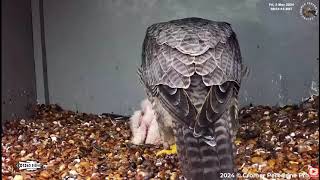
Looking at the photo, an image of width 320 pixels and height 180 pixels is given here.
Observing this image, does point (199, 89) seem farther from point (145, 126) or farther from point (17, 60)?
point (17, 60)

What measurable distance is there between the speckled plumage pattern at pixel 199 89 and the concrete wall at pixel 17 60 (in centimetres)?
64

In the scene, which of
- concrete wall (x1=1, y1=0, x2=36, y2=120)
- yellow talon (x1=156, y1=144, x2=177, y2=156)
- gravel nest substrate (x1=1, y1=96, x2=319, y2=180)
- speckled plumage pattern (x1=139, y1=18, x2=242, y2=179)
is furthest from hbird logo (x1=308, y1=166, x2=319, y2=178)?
concrete wall (x1=1, y1=0, x2=36, y2=120)

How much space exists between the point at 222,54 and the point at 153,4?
0.36 meters

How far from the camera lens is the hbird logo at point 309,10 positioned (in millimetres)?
2385

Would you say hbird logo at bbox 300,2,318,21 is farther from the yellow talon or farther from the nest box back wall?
the yellow talon

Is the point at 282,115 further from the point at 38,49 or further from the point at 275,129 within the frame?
the point at 38,49

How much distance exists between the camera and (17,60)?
9.39 ft

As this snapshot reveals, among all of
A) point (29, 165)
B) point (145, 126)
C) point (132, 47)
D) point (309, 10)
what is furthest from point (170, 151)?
point (309, 10)

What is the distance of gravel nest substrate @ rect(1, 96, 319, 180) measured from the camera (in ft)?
8.07

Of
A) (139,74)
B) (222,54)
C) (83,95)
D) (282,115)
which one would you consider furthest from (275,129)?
(83,95)

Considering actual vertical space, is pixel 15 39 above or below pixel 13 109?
above

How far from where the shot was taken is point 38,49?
2805 mm

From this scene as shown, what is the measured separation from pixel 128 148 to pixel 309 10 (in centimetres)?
93

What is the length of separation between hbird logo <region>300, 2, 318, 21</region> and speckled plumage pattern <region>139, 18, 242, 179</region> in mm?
291
